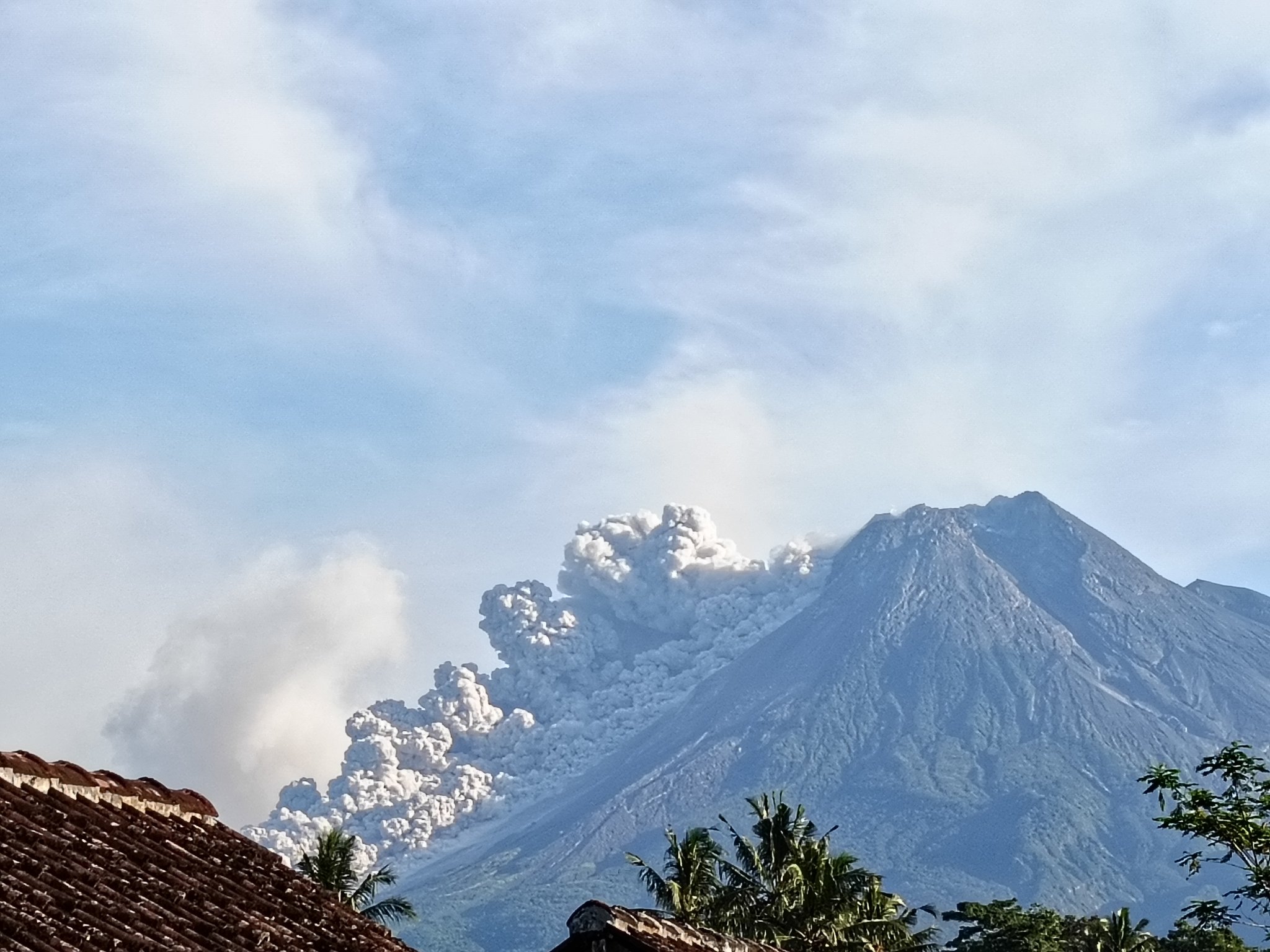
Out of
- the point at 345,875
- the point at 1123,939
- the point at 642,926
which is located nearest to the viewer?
the point at 642,926

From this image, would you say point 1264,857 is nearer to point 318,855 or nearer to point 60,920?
point 60,920

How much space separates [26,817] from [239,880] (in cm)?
148

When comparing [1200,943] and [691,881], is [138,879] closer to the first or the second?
[691,881]

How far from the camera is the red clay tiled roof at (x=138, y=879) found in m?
8.53

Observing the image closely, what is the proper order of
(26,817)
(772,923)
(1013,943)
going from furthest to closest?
(1013,943) → (772,923) → (26,817)

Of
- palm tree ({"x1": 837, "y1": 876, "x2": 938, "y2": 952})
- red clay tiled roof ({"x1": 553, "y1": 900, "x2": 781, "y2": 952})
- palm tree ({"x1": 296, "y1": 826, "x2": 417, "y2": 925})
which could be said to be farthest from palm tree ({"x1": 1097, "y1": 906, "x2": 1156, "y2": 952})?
red clay tiled roof ({"x1": 553, "y1": 900, "x2": 781, "y2": 952})

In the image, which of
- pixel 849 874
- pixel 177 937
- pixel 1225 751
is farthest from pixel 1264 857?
pixel 849 874

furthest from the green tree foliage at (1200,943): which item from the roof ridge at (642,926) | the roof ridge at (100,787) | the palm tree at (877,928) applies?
the roof ridge at (100,787)

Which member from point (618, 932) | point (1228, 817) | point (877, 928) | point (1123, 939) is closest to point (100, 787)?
point (618, 932)

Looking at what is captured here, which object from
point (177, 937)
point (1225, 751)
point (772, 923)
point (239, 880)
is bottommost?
point (177, 937)

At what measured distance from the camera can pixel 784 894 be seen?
4197cm

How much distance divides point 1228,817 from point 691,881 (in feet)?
98.8

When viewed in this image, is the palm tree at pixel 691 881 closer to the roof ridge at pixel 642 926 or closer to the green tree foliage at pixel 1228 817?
the green tree foliage at pixel 1228 817

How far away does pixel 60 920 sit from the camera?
27.5ft
